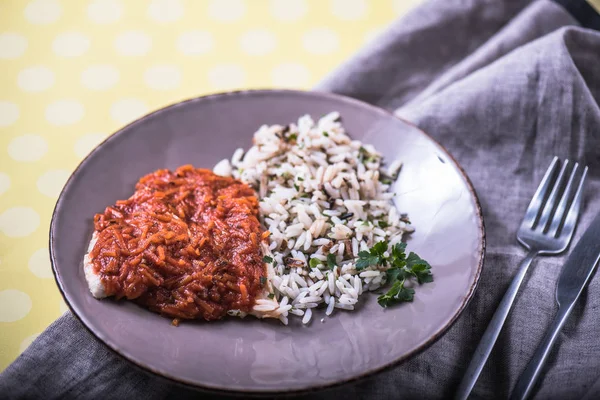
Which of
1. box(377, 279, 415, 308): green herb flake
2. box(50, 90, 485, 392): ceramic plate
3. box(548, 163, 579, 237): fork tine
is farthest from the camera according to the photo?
box(548, 163, 579, 237): fork tine

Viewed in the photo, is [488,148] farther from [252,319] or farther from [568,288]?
[252,319]

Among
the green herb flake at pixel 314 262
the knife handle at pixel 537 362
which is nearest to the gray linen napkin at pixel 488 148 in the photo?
the knife handle at pixel 537 362

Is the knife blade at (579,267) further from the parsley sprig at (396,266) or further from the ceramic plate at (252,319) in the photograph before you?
the parsley sprig at (396,266)

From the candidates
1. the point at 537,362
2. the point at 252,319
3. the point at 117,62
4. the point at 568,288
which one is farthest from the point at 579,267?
the point at 117,62

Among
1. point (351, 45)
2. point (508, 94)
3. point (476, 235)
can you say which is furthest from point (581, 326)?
point (351, 45)

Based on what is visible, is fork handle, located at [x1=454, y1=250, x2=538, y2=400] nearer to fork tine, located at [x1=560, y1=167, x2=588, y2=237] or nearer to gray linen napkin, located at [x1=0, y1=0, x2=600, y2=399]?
gray linen napkin, located at [x1=0, y1=0, x2=600, y2=399]

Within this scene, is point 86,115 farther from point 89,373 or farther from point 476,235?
point 476,235

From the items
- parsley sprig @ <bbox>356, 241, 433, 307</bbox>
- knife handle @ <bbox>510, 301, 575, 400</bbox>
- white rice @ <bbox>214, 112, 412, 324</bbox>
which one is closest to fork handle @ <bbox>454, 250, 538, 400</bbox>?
knife handle @ <bbox>510, 301, 575, 400</bbox>
